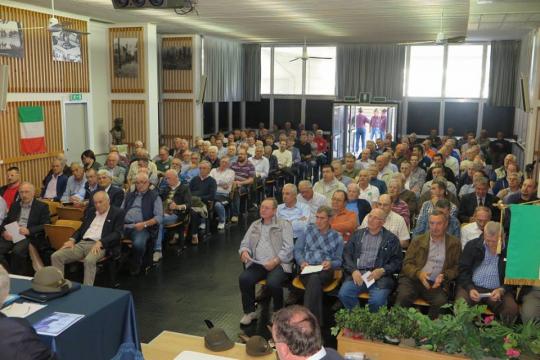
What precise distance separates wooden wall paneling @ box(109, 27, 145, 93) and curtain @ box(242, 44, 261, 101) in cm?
615

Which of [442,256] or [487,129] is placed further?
[487,129]

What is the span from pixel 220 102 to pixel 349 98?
428cm

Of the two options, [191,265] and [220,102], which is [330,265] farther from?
[220,102]

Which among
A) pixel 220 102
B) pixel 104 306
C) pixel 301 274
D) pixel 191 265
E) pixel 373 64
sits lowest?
pixel 191 265

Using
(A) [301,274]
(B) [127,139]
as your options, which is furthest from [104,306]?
(B) [127,139]

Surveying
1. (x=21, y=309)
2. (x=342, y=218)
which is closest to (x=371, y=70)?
(x=342, y=218)

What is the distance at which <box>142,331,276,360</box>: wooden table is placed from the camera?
12.1ft

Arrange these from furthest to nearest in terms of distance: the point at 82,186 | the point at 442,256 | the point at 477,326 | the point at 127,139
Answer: the point at 127,139, the point at 82,186, the point at 442,256, the point at 477,326

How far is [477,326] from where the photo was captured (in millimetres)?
4191

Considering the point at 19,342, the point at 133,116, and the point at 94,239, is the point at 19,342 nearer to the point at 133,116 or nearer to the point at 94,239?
the point at 94,239

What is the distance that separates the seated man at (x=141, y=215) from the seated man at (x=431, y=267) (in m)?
3.50

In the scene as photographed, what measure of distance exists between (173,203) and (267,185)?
4124 mm

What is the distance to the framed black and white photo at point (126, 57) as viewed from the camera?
13047 mm

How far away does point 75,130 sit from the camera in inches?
476
